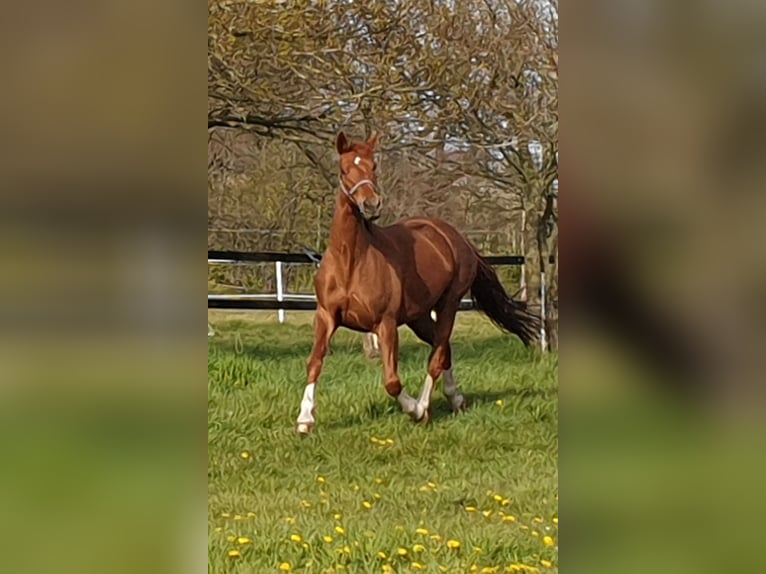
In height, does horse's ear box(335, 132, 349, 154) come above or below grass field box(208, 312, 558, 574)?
above

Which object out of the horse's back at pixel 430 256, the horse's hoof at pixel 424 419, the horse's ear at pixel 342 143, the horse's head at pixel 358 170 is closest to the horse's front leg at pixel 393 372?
the horse's hoof at pixel 424 419

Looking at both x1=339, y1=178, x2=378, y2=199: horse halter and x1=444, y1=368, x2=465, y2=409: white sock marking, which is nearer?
x1=339, y1=178, x2=378, y2=199: horse halter

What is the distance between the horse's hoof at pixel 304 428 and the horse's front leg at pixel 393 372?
25 centimetres

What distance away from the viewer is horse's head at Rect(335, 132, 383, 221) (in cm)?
232

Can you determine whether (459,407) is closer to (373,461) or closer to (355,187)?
(373,461)

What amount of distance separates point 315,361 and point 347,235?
0.38 metres

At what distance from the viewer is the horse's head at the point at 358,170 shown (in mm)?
2316

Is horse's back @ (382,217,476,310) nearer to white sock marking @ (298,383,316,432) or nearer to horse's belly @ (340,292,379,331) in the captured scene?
horse's belly @ (340,292,379,331)

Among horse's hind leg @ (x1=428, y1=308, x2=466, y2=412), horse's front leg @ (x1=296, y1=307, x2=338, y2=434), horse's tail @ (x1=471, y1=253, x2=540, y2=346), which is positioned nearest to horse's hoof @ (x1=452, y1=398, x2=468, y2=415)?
horse's hind leg @ (x1=428, y1=308, x2=466, y2=412)

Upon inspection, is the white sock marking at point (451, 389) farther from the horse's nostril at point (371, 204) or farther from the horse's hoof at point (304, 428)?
the horse's nostril at point (371, 204)
